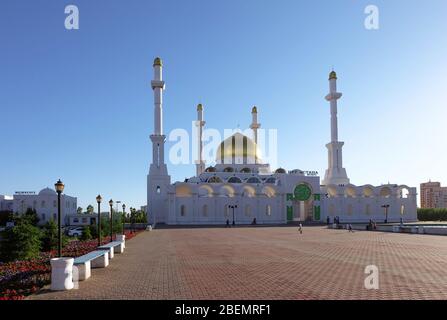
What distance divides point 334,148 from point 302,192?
8.55 m

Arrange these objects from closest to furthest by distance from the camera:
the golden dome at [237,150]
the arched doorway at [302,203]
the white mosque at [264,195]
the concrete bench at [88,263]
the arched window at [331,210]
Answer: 1. the concrete bench at [88,263]
2. the white mosque at [264,195]
3. the arched doorway at [302,203]
4. the arched window at [331,210]
5. the golden dome at [237,150]

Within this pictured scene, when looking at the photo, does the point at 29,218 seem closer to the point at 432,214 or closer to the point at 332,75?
the point at 332,75

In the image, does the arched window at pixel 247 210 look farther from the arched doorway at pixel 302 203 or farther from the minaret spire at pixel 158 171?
the minaret spire at pixel 158 171

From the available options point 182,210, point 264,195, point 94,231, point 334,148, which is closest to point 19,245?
point 94,231

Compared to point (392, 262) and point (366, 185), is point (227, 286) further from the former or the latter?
point (366, 185)

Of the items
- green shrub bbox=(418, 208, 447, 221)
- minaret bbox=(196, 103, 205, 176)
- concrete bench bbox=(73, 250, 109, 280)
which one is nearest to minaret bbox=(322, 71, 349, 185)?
green shrub bbox=(418, 208, 447, 221)

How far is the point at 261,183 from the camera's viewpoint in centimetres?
6003

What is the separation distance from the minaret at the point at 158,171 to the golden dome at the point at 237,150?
12.9 m

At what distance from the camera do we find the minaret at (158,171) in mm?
57656

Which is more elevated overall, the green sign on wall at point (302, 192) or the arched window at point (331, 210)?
the green sign on wall at point (302, 192)

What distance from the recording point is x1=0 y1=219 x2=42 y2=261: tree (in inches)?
795

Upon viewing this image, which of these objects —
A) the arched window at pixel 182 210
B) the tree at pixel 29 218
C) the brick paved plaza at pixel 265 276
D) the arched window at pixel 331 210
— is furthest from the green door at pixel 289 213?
the brick paved plaza at pixel 265 276

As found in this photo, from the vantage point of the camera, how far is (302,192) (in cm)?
5956
